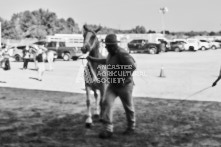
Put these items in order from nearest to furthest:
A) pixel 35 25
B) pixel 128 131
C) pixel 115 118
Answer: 1. pixel 128 131
2. pixel 115 118
3. pixel 35 25

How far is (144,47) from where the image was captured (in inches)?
1690

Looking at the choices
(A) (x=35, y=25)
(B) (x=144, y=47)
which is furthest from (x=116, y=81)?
(A) (x=35, y=25)

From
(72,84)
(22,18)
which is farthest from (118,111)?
(22,18)

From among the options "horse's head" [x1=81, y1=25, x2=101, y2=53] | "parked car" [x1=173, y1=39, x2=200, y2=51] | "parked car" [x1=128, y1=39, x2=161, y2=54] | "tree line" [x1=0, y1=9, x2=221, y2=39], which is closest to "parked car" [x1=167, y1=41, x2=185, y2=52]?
"parked car" [x1=173, y1=39, x2=200, y2=51]

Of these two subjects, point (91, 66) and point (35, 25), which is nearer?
point (91, 66)

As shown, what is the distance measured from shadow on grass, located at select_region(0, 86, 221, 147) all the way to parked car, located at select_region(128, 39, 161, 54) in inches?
1236

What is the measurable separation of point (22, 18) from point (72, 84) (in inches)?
3189

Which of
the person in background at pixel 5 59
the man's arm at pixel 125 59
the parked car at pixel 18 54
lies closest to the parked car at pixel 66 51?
the parked car at pixel 18 54

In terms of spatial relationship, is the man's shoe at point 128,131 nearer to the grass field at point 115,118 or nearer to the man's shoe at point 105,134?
the grass field at point 115,118

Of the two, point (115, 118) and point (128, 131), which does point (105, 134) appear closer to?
A: point (128, 131)

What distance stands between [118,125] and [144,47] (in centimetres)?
3546

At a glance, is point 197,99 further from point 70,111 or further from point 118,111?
point 70,111

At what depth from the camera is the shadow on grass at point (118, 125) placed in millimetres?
6578

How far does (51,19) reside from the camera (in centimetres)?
9606
